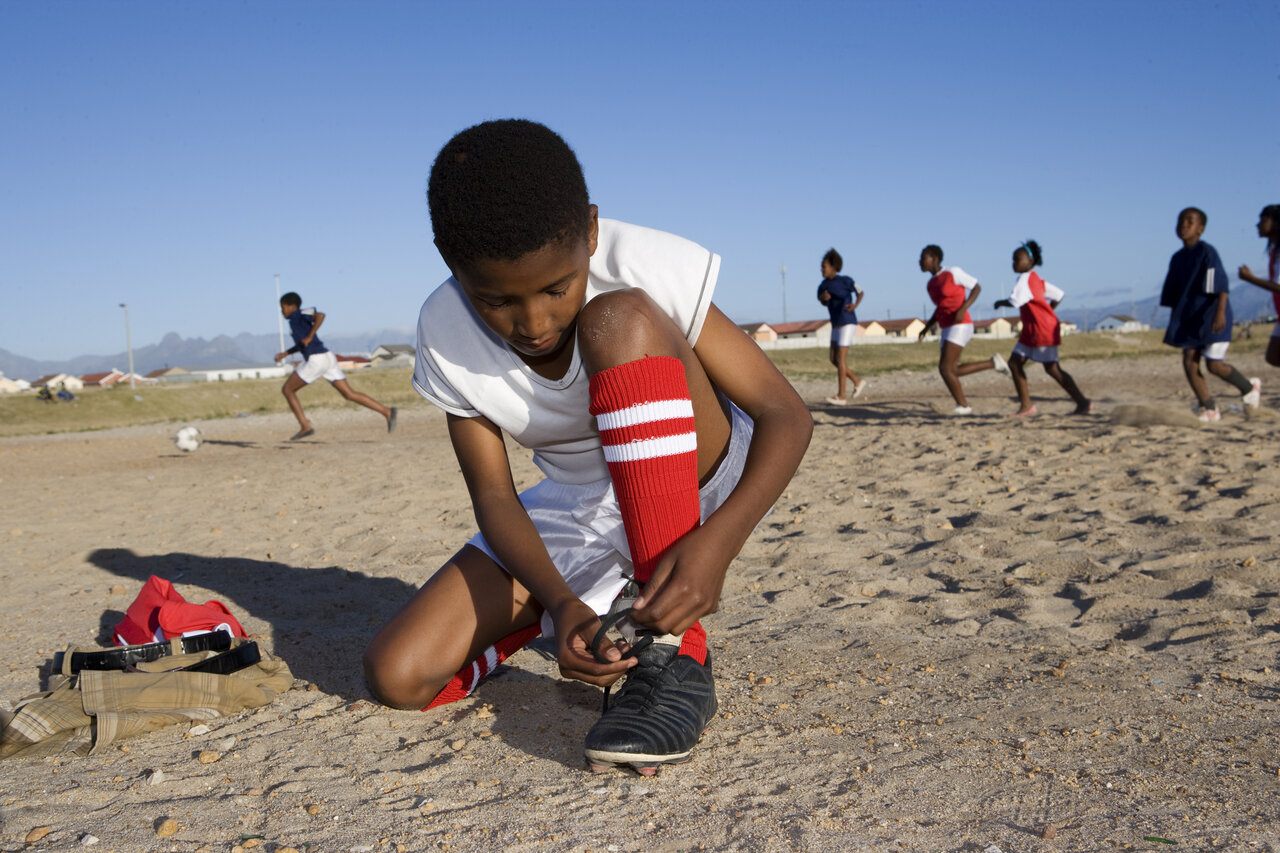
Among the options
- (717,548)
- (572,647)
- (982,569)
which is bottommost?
(982,569)

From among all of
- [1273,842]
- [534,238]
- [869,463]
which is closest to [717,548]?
[534,238]

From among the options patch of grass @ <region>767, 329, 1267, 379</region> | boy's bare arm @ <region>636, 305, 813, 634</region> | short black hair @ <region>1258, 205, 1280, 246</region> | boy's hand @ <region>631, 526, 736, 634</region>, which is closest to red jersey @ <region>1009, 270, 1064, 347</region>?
short black hair @ <region>1258, 205, 1280, 246</region>

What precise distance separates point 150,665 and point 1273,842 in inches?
100

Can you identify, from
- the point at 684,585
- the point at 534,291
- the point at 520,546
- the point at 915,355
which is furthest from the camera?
the point at 915,355

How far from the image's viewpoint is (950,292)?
9.47m

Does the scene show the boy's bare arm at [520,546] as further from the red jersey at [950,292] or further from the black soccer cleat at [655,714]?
the red jersey at [950,292]

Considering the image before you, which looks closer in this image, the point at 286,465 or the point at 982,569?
the point at 982,569

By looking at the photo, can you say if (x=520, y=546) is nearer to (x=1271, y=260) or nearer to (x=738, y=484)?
(x=738, y=484)

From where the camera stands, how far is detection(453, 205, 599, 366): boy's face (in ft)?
6.06

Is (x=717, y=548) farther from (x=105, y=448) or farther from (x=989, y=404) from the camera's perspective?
(x=105, y=448)

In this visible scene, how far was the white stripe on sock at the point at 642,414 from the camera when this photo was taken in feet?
6.15

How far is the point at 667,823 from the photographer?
1.61 m

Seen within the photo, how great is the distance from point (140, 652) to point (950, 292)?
862 centimetres

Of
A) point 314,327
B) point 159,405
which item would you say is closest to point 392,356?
point 159,405
